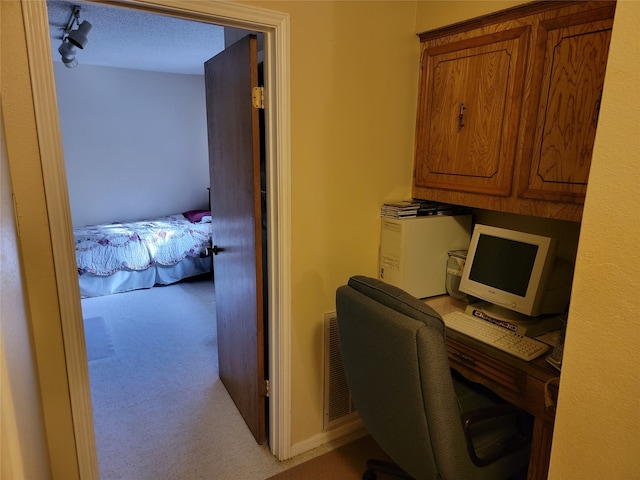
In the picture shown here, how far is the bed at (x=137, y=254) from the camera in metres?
4.11

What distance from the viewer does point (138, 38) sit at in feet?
11.8

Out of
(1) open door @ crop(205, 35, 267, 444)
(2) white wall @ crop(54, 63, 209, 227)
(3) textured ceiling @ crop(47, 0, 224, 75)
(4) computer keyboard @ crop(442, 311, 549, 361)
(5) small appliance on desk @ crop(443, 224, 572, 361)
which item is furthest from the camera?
(2) white wall @ crop(54, 63, 209, 227)

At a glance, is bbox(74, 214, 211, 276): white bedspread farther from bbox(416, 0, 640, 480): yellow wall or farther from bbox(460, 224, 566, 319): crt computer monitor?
bbox(416, 0, 640, 480): yellow wall

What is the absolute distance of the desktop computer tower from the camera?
2.00 metres

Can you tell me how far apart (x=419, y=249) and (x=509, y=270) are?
0.44 meters

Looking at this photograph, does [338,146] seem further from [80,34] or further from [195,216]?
[195,216]

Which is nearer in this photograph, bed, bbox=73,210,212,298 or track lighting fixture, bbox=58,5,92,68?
track lighting fixture, bbox=58,5,92,68

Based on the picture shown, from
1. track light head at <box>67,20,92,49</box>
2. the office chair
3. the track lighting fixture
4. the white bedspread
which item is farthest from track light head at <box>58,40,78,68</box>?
the office chair

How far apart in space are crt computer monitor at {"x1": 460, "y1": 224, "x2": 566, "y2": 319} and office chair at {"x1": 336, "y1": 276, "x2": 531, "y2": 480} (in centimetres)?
46

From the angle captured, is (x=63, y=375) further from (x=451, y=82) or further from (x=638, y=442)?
(x=451, y=82)

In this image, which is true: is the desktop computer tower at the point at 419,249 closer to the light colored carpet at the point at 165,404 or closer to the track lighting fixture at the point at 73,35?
the light colored carpet at the point at 165,404

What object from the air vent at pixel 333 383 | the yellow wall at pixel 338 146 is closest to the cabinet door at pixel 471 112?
the yellow wall at pixel 338 146

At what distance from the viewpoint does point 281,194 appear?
176cm

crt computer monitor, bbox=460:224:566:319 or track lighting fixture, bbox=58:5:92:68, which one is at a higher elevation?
track lighting fixture, bbox=58:5:92:68
